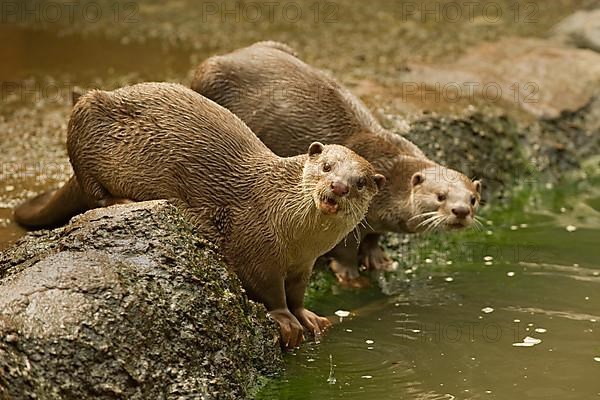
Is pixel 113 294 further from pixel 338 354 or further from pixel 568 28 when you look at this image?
pixel 568 28

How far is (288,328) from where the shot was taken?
4.28 meters

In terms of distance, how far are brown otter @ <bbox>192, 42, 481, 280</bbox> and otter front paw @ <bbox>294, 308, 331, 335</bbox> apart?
614mm

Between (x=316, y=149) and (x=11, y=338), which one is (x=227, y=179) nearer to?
(x=316, y=149)

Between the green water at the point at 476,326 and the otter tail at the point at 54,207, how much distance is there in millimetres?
1070

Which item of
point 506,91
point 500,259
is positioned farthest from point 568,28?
point 500,259

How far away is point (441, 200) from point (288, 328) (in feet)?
3.30

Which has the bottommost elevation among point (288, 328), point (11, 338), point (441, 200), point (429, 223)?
point (288, 328)

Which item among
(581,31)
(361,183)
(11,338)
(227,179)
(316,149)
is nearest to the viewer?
(11,338)

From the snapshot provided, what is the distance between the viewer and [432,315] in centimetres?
476

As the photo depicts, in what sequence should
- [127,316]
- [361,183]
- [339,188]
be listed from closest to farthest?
[127,316] < [339,188] < [361,183]

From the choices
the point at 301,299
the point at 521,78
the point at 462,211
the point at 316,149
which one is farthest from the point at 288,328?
the point at 521,78

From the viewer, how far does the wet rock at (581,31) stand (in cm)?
791

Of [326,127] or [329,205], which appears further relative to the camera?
[326,127]

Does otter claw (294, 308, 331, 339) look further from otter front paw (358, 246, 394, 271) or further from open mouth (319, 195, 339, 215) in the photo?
otter front paw (358, 246, 394, 271)
